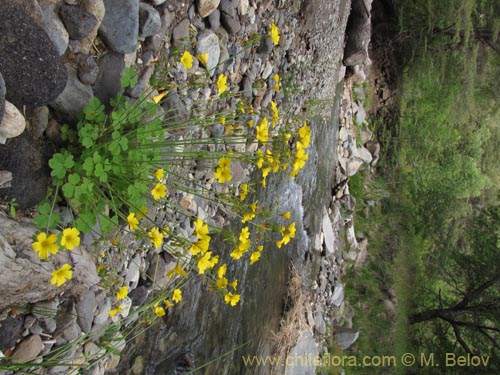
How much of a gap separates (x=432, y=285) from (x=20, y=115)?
719 centimetres

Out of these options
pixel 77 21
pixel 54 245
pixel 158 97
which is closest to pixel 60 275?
pixel 54 245

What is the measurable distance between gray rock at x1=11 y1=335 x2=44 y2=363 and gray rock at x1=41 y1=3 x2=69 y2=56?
1.25 meters

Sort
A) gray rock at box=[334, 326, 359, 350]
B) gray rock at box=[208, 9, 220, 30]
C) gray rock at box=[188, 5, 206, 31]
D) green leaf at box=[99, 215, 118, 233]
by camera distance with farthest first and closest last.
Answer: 1. gray rock at box=[334, 326, 359, 350]
2. gray rock at box=[208, 9, 220, 30]
3. gray rock at box=[188, 5, 206, 31]
4. green leaf at box=[99, 215, 118, 233]

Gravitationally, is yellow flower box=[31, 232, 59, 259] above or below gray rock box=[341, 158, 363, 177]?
below

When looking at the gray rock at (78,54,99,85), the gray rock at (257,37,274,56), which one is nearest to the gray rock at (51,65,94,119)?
the gray rock at (78,54,99,85)

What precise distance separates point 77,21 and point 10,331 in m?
1.34

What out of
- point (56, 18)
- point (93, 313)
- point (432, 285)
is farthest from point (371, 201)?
point (56, 18)

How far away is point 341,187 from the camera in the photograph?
6.46 m

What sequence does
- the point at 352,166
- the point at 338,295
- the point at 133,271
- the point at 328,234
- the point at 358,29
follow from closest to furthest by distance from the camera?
the point at 133,271 < the point at 358,29 < the point at 328,234 < the point at 338,295 < the point at 352,166

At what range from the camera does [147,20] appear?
2523mm

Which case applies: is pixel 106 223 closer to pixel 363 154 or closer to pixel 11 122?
pixel 11 122

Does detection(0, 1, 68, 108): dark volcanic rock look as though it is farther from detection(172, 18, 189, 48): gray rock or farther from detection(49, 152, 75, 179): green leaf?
detection(172, 18, 189, 48): gray rock

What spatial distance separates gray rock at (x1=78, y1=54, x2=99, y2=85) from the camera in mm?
2256

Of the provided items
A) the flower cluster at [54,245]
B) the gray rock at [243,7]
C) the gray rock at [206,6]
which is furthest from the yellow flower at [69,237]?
the gray rock at [243,7]
